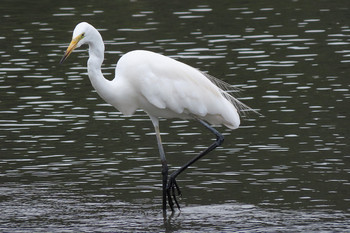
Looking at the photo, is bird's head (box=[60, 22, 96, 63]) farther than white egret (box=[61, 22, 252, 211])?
No

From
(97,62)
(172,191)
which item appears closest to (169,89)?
(97,62)

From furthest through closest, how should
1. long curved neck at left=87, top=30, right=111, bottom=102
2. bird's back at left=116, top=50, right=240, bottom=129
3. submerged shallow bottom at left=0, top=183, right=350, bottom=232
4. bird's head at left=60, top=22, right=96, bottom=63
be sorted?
bird's back at left=116, top=50, right=240, bottom=129 → long curved neck at left=87, top=30, right=111, bottom=102 → bird's head at left=60, top=22, right=96, bottom=63 → submerged shallow bottom at left=0, top=183, right=350, bottom=232

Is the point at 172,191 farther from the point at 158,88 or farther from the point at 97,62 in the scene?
the point at 97,62

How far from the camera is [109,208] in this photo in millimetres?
11031

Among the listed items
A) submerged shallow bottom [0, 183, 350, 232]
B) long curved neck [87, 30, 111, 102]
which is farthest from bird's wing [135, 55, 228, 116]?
submerged shallow bottom [0, 183, 350, 232]

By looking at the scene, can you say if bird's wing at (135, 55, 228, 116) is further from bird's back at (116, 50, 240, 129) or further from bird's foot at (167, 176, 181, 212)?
bird's foot at (167, 176, 181, 212)

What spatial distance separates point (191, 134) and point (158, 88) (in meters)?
2.94

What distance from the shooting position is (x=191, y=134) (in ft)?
45.8

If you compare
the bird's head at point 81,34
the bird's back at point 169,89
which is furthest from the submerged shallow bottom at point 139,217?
the bird's head at point 81,34

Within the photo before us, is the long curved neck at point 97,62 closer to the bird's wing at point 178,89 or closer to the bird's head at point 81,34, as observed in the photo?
the bird's head at point 81,34

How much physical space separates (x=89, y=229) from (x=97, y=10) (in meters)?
14.3

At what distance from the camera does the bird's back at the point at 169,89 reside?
1106 centimetres

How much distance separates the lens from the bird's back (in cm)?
1106

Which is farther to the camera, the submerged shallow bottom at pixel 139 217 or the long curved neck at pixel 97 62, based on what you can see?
the long curved neck at pixel 97 62
